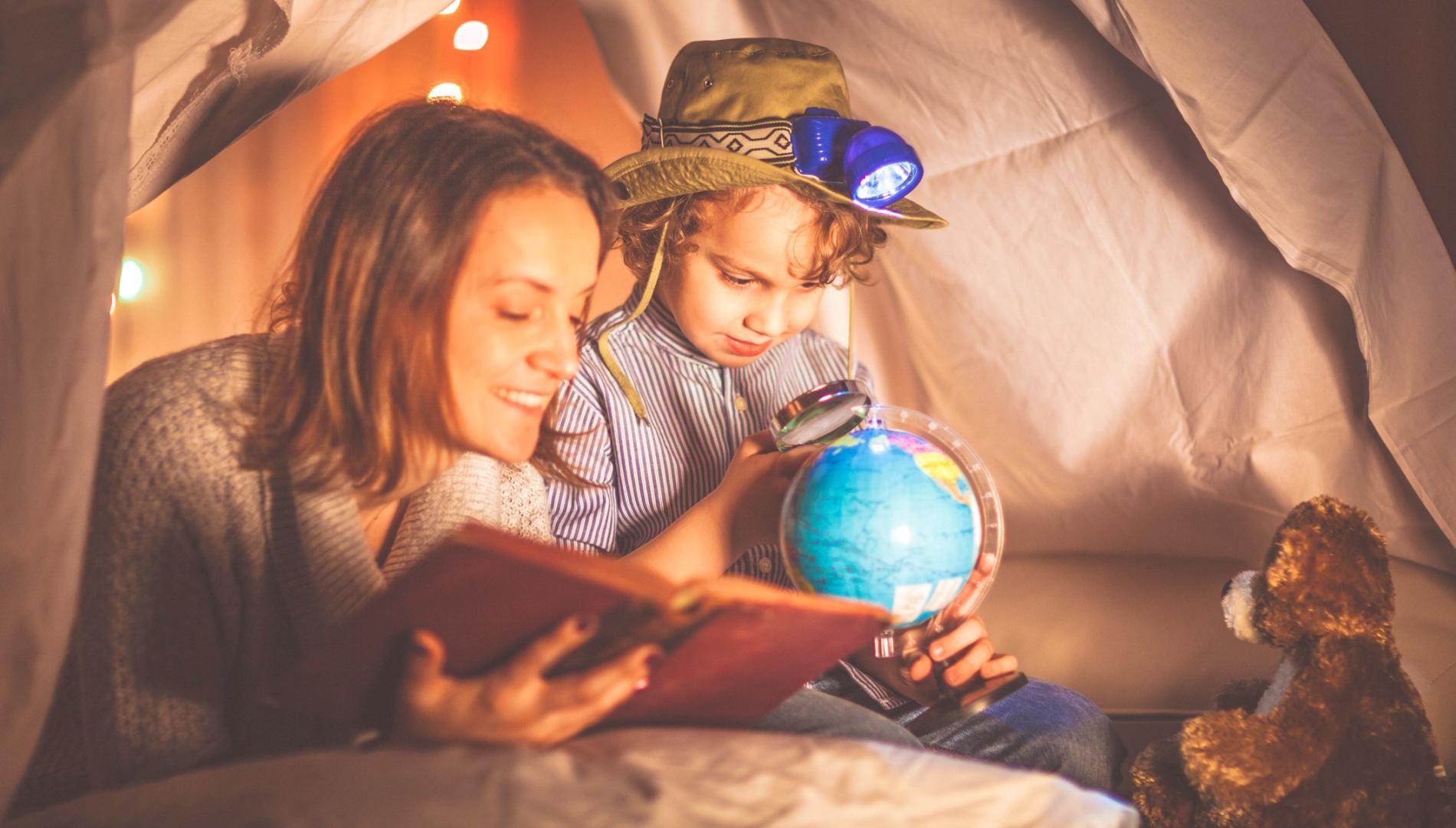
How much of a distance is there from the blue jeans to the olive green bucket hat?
718 millimetres

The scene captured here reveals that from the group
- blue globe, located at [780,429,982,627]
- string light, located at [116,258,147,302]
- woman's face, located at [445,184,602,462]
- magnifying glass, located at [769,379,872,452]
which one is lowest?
blue globe, located at [780,429,982,627]

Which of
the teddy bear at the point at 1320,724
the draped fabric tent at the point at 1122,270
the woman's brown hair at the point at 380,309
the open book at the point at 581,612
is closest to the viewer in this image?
the open book at the point at 581,612

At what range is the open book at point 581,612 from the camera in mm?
913

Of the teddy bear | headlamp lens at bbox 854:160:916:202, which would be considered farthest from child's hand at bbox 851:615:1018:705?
headlamp lens at bbox 854:160:916:202

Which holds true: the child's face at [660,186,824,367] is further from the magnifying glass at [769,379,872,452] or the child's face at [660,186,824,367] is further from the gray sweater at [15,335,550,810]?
the gray sweater at [15,335,550,810]

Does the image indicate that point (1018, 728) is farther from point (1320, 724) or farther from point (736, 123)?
point (736, 123)

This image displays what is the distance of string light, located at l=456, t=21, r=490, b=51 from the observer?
10.3ft

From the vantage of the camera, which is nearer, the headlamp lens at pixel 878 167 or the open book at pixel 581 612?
the open book at pixel 581 612

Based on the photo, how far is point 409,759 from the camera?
976 millimetres

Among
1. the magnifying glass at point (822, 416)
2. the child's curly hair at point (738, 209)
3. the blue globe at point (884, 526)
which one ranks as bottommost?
the blue globe at point (884, 526)

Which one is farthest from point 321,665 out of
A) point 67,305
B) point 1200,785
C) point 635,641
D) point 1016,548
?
point 1016,548

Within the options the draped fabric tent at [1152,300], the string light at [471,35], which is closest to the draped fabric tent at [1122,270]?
the draped fabric tent at [1152,300]

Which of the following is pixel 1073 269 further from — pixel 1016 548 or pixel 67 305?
pixel 67 305

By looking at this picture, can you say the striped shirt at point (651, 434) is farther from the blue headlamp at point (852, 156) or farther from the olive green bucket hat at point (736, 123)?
the blue headlamp at point (852, 156)
